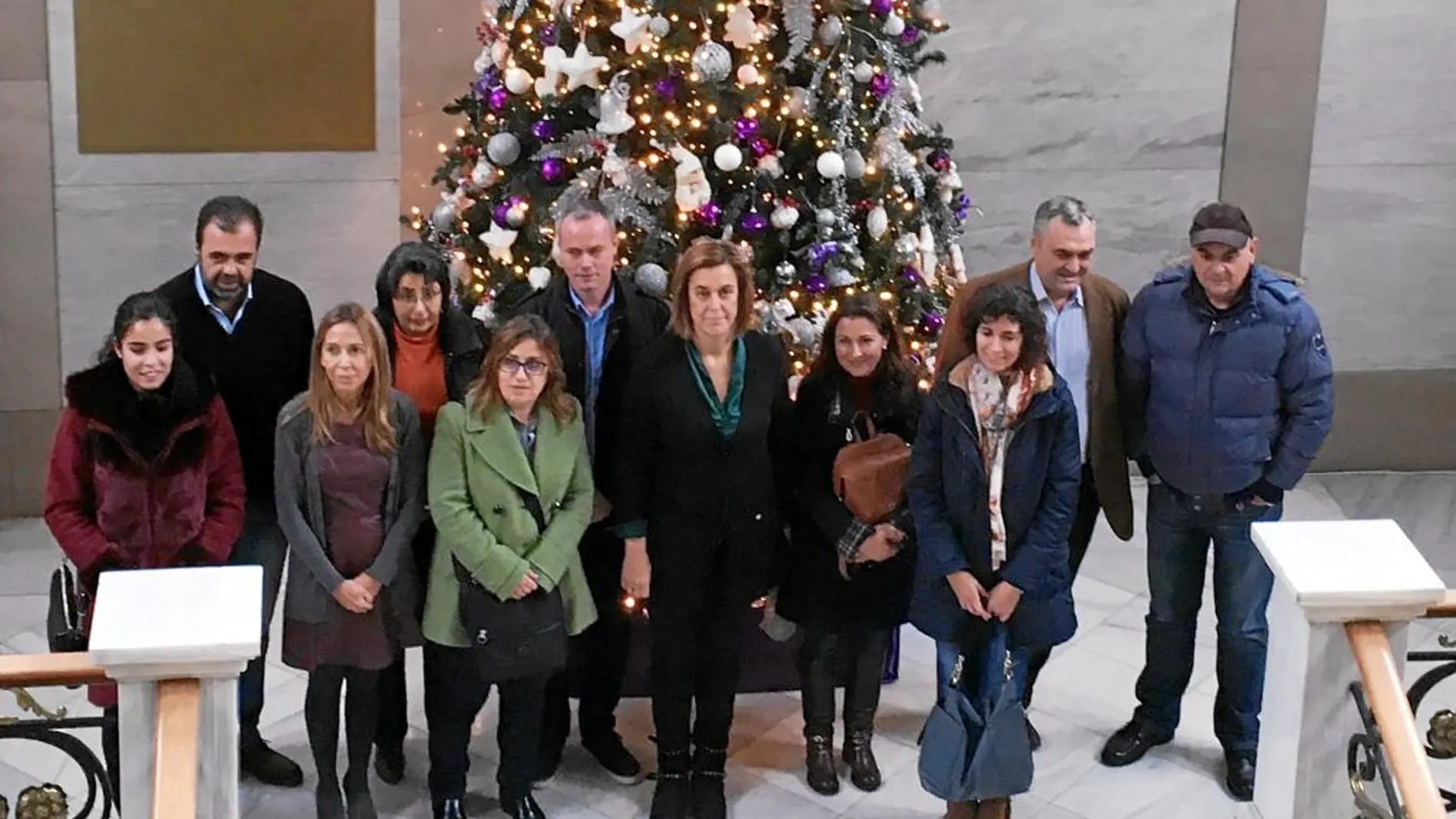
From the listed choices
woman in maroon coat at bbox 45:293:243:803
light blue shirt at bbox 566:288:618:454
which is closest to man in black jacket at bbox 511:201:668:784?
light blue shirt at bbox 566:288:618:454

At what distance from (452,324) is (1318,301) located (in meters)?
4.70

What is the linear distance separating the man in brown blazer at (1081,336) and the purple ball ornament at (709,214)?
87cm

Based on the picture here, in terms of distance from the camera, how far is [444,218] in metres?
6.21

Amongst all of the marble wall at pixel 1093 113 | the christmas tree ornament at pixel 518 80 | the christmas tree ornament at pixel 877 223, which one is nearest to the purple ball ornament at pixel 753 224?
the christmas tree ornament at pixel 877 223

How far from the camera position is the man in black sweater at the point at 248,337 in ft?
16.4

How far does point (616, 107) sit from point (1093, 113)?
290cm

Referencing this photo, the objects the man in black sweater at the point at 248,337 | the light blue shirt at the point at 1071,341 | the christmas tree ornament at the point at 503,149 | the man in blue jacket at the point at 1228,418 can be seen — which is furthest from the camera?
the christmas tree ornament at the point at 503,149

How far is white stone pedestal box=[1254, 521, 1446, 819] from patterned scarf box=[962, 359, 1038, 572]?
2.21 ft

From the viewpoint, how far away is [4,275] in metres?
7.34

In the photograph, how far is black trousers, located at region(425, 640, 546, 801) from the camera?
5.05 m

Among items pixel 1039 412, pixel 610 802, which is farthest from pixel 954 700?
pixel 610 802

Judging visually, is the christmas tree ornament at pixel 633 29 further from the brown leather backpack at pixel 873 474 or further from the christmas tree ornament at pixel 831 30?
the brown leather backpack at pixel 873 474

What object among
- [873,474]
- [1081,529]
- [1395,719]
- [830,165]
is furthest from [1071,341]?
[1395,719]

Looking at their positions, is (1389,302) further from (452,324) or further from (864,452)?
(452,324)
